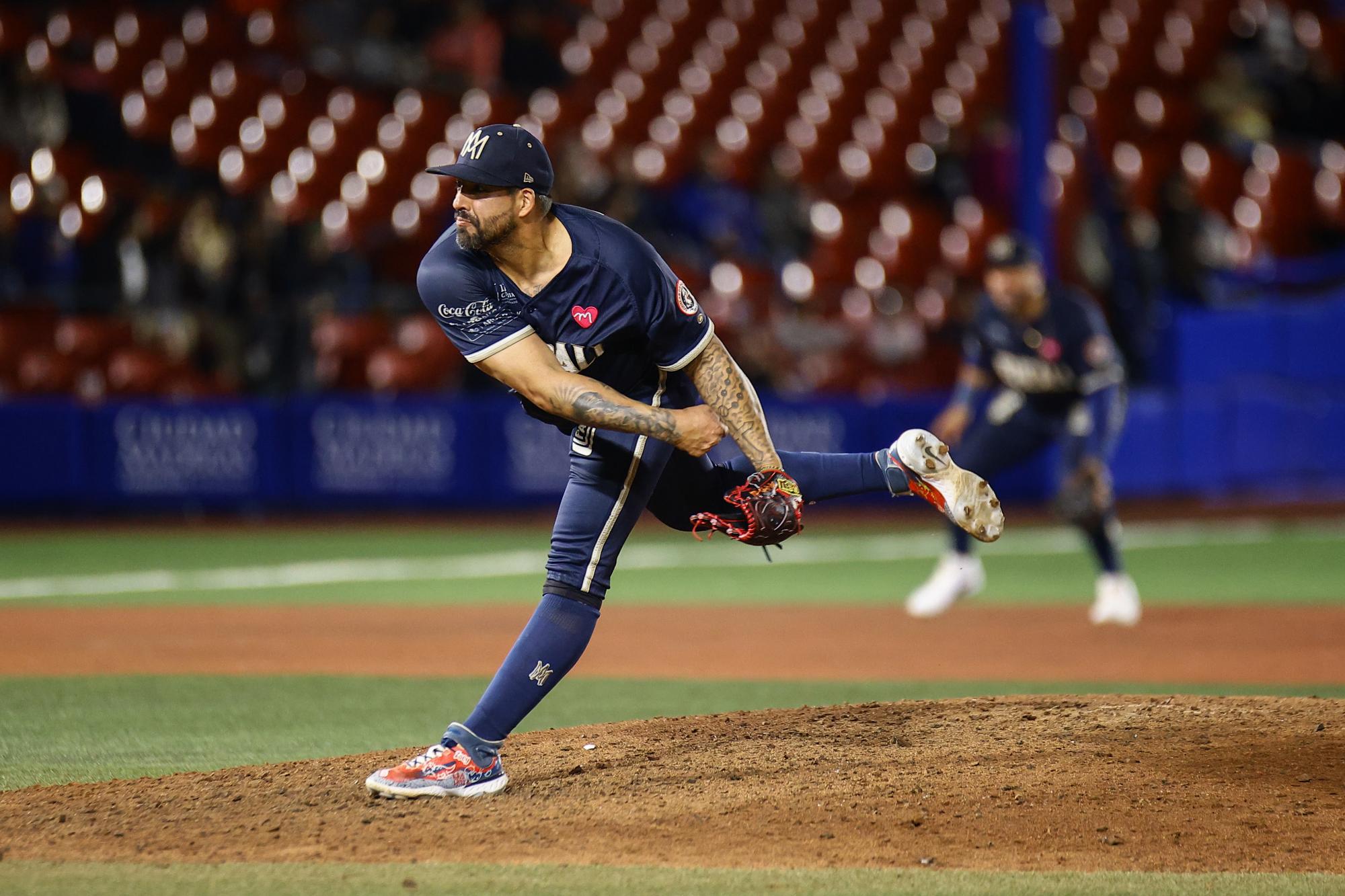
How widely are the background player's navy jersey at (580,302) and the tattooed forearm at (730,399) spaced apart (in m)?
0.06

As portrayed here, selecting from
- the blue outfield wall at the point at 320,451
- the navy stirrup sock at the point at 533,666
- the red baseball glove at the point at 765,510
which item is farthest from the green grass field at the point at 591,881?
the blue outfield wall at the point at 320,451

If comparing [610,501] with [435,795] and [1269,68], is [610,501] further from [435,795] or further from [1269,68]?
[1269,68]

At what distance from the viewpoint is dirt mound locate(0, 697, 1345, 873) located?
4.21m

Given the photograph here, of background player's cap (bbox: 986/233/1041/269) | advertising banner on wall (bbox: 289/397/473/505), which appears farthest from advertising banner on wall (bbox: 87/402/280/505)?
background player's cap (bbox: 986/233/1041/269)

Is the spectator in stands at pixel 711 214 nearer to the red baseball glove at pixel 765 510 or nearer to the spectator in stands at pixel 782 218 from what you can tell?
the spectator in stands at pixel 782 218

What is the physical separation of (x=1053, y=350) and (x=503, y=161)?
18.0 feet

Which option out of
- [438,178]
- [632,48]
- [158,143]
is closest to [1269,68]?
[632,48]

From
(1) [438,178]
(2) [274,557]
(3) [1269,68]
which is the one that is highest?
(3) [1269,68]

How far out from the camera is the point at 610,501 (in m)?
4.96

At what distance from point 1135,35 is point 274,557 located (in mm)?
15706

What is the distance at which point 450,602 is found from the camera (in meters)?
10.8

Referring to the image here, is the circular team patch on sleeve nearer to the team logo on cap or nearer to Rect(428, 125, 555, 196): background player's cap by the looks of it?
Rect(428, 125, 555, 196): background player's cap

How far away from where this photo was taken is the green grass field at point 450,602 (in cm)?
392

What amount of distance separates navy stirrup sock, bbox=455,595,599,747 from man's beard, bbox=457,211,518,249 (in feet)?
3.40
